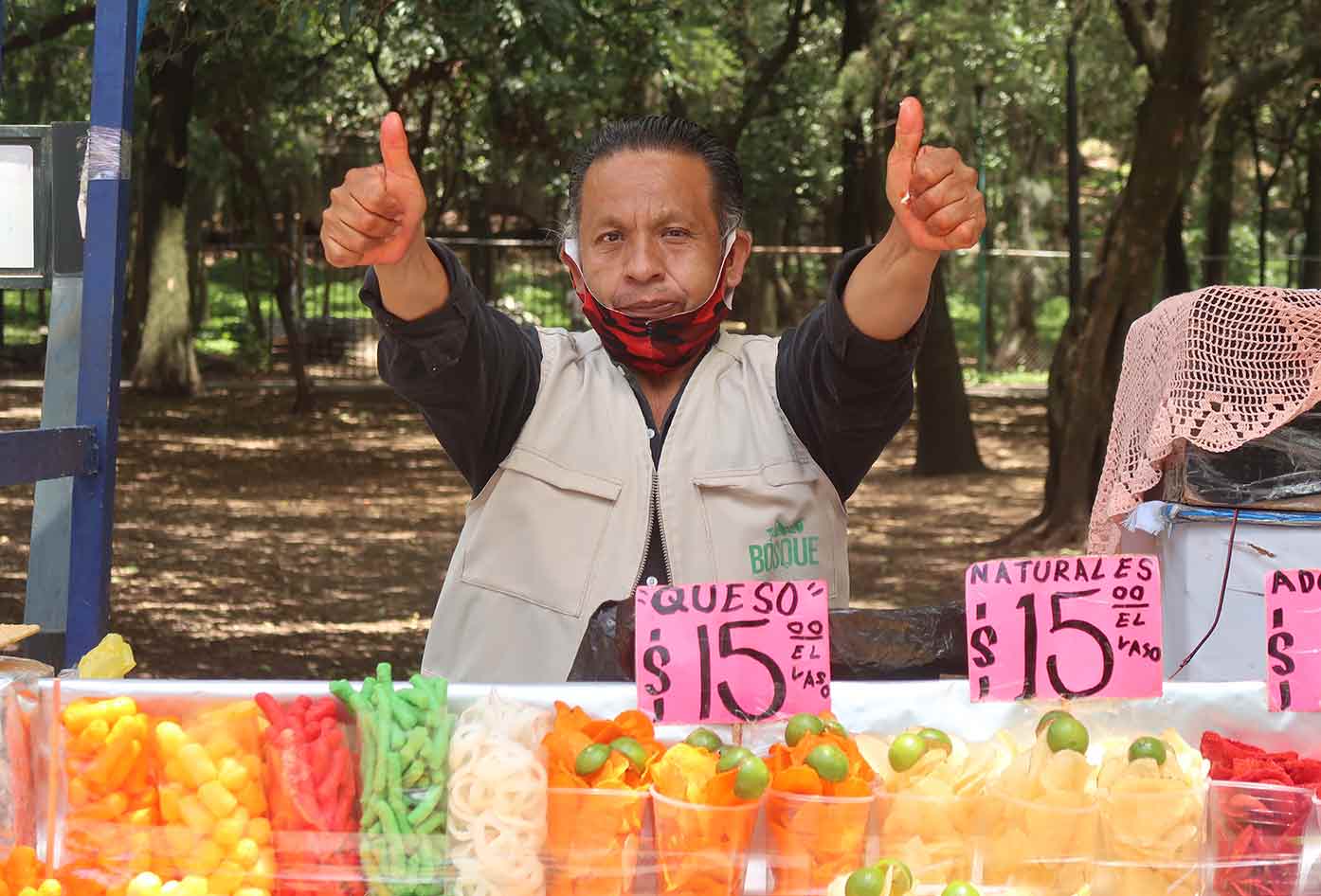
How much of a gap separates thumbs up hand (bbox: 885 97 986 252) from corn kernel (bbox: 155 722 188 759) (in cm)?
105

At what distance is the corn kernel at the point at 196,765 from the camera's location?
61.7 inches

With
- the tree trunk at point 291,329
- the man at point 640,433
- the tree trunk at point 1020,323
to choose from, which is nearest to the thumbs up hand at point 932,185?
the man at point 640,433

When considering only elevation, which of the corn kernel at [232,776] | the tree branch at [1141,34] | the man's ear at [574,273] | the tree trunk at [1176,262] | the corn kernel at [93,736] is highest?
the tree branch at [1141,34]

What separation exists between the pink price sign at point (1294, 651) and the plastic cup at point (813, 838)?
579 millimetres

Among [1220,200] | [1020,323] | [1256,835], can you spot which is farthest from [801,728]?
[1020,323]

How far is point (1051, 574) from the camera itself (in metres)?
1.84

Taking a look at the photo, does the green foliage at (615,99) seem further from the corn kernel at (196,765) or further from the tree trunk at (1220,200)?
the corn kernel at (196,765)

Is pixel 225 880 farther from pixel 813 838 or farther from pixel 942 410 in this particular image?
pixel 942 410

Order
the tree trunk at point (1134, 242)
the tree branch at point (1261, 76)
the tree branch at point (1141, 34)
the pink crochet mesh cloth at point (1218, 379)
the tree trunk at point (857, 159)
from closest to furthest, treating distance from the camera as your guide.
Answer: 1. the pink crochet mesh cloth at point (1218, 379)
2. the tree trunk at point (1134, 242)
3. the tree branch at point (1261, 76)
4. the tree branch at point (1141, 34)
5. the tree trunk at point (857, 159)

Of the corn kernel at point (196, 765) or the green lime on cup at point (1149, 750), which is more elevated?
the green lime on cup at point (1149, 750)

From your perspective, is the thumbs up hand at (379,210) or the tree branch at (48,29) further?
the tree branch at (48,29)

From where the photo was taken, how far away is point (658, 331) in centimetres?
244

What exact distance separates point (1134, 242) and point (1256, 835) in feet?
22.7

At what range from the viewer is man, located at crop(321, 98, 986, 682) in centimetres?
242
